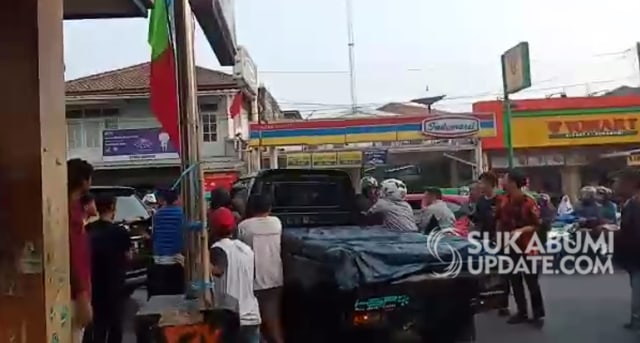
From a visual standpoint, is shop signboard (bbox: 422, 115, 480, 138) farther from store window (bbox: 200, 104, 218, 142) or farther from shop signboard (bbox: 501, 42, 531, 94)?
store window (bbox: 200, 104, 218, 142)

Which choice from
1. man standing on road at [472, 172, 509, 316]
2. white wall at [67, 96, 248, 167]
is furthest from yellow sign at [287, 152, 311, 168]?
man standing on road at [472, 172, 509, 316]

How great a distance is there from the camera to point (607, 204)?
36.7 feet

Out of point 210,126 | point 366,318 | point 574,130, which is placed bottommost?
point 366,318

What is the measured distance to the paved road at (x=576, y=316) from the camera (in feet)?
29.1

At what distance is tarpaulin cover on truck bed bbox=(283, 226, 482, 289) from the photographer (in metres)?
7.09

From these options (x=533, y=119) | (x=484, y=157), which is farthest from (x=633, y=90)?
(x=484, y=157)

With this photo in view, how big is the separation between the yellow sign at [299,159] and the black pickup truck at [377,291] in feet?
68.7

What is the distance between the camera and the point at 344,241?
8.10 metres

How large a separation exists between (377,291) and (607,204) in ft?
17.5

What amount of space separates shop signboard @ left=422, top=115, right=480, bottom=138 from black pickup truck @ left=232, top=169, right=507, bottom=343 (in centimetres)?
2161

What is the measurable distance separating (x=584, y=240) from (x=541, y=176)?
805 inches

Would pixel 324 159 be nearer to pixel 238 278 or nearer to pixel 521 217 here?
pixel 521 217

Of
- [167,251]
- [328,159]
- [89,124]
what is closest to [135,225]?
[167,251]

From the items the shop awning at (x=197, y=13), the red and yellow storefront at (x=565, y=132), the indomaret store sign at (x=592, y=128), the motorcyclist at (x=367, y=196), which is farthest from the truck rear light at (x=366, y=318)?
the indomaret store sign at (x=592, y=128)
